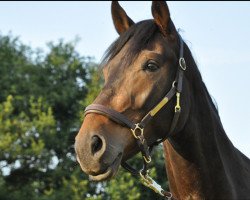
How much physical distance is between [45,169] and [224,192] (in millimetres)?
15533

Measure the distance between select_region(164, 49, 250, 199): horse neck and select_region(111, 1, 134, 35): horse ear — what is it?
0.77 metres

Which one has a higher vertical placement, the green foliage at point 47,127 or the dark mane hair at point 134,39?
the dark mane hair at point 134,39

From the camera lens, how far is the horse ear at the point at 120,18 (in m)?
4.48

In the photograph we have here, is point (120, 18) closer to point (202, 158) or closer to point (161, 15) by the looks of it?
point (161, 15)

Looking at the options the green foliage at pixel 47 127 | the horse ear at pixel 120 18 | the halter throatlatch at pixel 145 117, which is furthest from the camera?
the green foliage at pixel 47 127

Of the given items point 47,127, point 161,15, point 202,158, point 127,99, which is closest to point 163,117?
point 127,99

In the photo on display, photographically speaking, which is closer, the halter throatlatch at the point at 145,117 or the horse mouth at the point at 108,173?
the horse mouth at the point at 108,173

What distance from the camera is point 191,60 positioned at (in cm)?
434

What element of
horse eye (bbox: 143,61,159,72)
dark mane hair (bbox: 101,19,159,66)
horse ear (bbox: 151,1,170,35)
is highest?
horse ear (bbox: 151,1,170,35)

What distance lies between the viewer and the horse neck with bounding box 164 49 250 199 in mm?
4074

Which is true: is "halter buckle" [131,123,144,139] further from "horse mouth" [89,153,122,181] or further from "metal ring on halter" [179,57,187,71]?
"metal ring on halter" [179,57,187,71]

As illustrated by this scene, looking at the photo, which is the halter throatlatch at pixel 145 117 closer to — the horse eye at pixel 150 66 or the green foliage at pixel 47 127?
the horse eye at pixel 150 66

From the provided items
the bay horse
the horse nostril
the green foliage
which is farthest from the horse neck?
the green foliage

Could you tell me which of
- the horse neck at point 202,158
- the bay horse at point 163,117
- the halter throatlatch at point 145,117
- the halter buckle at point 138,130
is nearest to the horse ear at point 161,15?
the bay horse at point 163,117
